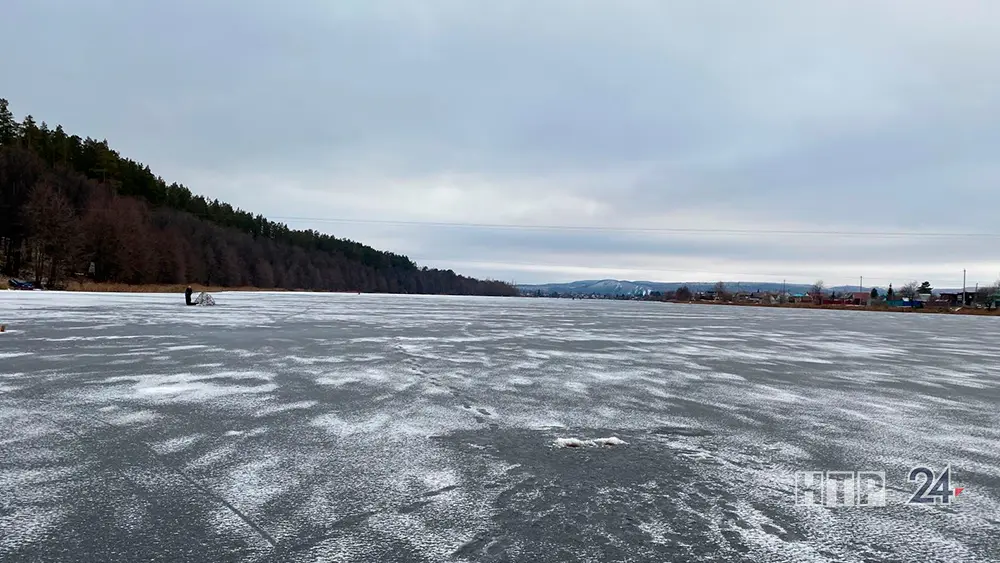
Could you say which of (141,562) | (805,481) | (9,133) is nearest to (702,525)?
(805,481)

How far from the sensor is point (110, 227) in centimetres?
7006

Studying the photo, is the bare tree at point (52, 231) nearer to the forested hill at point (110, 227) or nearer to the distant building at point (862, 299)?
the forested hill at point (110, 227)

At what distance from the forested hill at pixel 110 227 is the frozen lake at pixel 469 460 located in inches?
2405

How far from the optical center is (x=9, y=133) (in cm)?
8700

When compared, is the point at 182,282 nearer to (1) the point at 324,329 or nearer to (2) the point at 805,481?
(1) the point at 324,329

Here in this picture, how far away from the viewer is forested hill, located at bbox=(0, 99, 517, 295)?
62969mm
